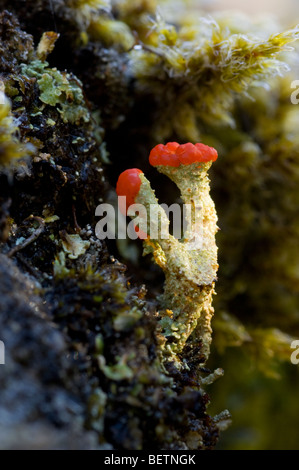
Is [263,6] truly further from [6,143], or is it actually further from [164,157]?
[6,143]

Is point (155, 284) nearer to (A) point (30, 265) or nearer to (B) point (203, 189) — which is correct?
(B) point (203, 189)

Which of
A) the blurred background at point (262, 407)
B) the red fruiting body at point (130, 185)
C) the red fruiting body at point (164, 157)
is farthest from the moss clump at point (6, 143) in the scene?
the blurred background at point (262, 407)

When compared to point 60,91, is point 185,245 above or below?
below

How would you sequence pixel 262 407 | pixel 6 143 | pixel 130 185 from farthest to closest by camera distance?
pixel 262 407 < pixel 130 185 < pixel 6 143

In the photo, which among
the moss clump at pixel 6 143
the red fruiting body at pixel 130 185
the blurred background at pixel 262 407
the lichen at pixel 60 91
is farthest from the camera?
the blurred background at pixel 262 407

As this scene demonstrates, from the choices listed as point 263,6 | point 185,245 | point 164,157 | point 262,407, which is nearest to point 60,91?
point 164,157

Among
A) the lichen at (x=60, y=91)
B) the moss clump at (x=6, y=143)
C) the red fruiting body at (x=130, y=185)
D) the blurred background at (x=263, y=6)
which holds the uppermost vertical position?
the blurred background at (x=263, y=6)

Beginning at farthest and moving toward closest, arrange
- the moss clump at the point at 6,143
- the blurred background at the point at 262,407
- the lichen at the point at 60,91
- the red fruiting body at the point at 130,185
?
the blurred background at the point at 262,407
the lichen at the point at 60,91
the red fruiting body at the point at 130,185
the moss clump at the point at 6,143

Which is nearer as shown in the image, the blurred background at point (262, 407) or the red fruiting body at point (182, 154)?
the red fruiting body at point (182, 154)

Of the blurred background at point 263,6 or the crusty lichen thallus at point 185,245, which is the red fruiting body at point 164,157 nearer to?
the crusty lichen thallus at point 185,245
